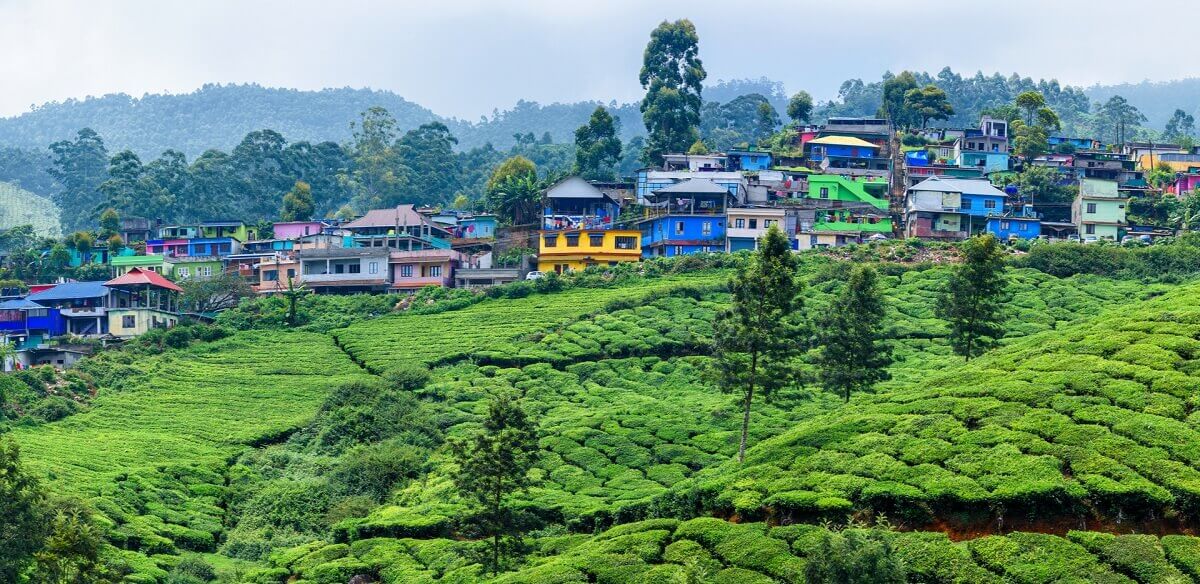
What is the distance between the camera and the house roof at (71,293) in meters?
86.4

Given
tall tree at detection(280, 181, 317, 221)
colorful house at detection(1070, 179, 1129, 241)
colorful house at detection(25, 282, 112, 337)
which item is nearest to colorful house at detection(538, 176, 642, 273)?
tall tree at detection(280, 181, 317, 221)

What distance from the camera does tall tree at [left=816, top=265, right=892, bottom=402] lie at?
2074 inches

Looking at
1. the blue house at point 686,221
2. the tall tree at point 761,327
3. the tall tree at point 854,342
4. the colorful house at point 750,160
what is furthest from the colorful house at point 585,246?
the tall tree at point 761,327

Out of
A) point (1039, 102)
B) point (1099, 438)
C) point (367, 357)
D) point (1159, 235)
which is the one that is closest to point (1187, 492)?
point (1099, 438)

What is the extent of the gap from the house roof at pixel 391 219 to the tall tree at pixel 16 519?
179 feet

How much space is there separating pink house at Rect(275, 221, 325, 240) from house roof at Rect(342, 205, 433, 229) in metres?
4.69

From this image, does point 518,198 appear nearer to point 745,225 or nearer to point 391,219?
point 391,219

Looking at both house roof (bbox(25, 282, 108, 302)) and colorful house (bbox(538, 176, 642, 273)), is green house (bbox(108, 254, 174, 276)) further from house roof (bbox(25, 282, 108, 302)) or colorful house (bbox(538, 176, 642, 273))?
colorful house (bbox(538, 176, 642, 273))

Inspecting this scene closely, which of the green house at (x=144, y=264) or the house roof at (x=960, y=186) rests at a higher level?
the house roof at (x=960, y=186)

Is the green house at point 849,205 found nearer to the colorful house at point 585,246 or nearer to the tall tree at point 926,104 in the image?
the colorful house at point 585,246

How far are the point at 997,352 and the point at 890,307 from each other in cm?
1666

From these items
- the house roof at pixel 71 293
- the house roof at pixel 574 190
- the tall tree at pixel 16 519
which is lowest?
the tall tree at pixel 16 519

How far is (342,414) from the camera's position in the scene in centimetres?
6291

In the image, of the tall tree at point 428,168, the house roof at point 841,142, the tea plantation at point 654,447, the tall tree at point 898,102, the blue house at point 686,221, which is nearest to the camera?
the tea plantation at point 654,447
